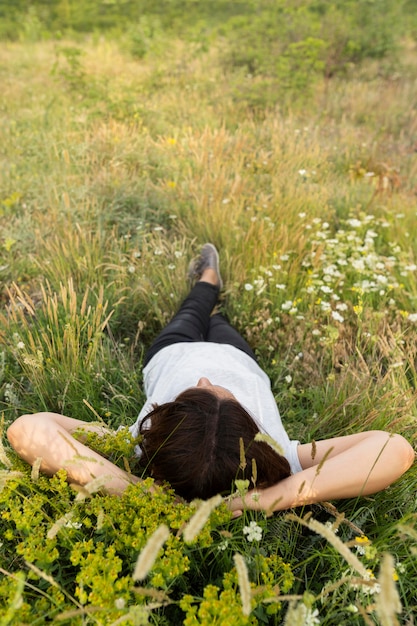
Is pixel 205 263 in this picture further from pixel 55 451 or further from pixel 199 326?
pixel 55 451

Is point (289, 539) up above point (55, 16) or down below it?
below

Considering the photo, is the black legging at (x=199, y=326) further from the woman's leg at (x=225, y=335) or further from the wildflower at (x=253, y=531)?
the wildflower at (x=253, y=531)

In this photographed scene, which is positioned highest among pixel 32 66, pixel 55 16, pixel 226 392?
pixel 55 16

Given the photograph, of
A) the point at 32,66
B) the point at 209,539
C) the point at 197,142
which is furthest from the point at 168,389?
the point at 32,66

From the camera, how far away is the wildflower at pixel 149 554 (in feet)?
2.79

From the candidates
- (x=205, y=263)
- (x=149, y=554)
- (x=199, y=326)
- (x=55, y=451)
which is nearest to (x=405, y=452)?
(x=149, y=554)

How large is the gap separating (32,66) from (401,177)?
20.5 feet

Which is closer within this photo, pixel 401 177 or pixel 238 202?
pixel 238 202

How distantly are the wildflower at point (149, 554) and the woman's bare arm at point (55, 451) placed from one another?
0.65 m

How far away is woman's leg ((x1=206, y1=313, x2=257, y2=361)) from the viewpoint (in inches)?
103

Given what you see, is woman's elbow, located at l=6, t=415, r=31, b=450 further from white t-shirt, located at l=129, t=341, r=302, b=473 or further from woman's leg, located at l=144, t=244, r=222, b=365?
woman's leg, located at l=144, t=244, r=222, b=365

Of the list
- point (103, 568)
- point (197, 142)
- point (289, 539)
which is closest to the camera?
point (103, 568)

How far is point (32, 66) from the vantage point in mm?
7402

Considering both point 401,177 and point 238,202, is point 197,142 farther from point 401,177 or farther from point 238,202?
point 401,177
